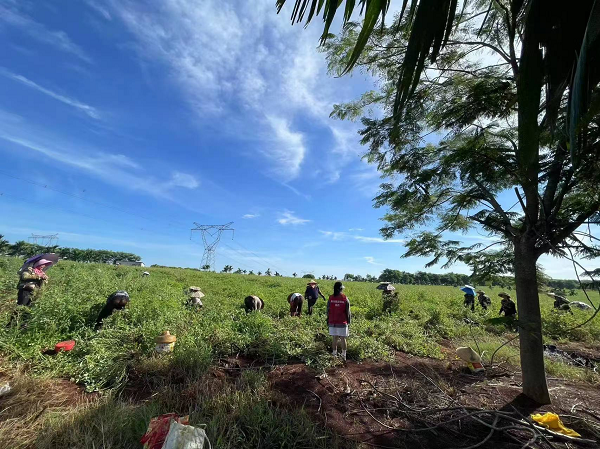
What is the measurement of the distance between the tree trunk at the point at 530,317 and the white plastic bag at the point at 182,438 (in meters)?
4.37

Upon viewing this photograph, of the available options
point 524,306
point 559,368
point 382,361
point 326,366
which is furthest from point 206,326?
point 559,368

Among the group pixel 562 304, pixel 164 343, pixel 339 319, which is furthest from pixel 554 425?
pixel 562 304

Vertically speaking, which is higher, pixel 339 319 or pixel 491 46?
pixel 491 46

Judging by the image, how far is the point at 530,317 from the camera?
13.2 ft

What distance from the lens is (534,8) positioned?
135 centimetres

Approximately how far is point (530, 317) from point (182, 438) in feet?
15.2

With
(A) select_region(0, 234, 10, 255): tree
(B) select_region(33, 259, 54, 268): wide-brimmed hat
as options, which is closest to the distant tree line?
(A) select_region(0, 234, 10, 255): tree

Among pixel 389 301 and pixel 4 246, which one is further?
pixel 4 246

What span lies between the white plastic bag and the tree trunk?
172 inches

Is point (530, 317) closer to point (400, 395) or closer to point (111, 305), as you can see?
point (400, 395)

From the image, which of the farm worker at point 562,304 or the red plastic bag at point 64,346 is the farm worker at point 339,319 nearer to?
the red plastic bag at point 64,346

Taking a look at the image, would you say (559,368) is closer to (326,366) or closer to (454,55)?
(326,366)

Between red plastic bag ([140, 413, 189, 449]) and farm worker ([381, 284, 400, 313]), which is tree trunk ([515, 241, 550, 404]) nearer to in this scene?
red plastic bag ([140, 413, 189, 449])

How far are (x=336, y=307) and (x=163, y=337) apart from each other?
3403 mm
